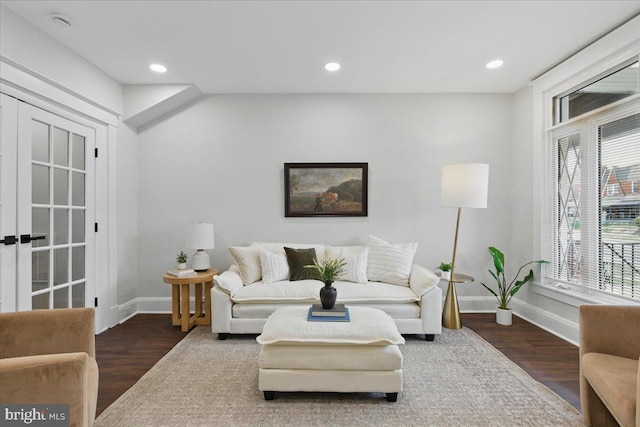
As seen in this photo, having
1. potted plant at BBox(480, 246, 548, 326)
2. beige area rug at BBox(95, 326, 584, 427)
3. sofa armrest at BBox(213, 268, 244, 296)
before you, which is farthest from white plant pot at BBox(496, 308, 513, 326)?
sofa armrest at BBox(213, 268, 244, 296)

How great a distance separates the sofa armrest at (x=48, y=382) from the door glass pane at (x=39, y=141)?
7.06 ft

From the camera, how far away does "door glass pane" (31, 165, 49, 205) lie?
2.69 metres

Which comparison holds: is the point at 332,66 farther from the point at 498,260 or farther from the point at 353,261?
the point at 498,260

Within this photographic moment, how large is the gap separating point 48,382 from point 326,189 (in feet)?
10.3

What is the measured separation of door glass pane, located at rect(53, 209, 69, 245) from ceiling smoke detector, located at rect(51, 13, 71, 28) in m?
1.58

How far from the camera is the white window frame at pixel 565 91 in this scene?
262cm

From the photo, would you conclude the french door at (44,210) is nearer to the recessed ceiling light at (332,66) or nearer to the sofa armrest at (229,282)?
the sofa armrest at (229,282)

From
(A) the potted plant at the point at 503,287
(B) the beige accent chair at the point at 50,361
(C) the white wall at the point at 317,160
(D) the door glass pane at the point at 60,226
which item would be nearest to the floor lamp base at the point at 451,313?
(A) the potted plant at the point at 503,287

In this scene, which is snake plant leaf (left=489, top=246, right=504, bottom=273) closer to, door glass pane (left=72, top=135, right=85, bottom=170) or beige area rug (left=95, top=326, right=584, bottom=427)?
beige area rug (left=95, top=326, right=584, bottom=427)

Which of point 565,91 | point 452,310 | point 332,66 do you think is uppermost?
point 332,66

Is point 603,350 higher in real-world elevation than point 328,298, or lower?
lower

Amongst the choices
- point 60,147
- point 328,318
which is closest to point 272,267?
point 328,318

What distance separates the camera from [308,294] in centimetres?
311

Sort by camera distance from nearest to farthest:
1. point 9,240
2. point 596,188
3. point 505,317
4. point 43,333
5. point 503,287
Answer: point 43,333, point 9,240, point 596,188, point 505,317, point 503,287
